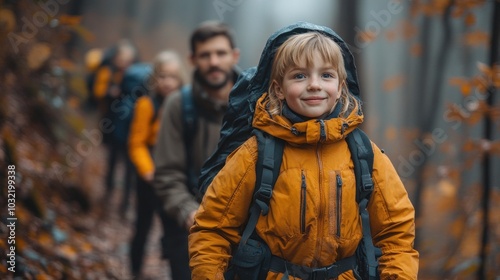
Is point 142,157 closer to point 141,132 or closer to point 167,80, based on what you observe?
point 141,132

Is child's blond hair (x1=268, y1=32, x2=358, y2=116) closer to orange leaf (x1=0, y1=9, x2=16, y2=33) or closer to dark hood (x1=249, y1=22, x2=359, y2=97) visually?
dark hood (x1=249, y1=22, x2=359, y2=97)

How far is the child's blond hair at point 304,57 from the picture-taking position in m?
3.04

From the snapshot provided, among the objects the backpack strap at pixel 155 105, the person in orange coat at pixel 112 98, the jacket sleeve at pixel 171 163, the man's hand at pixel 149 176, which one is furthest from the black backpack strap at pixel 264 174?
the person in orange coat at pixel 112 98

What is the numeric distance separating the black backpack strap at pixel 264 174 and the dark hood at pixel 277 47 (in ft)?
1.11

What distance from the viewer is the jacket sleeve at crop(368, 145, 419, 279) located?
3.01 meters

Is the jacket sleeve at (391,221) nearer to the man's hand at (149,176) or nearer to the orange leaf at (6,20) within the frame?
the man's hand at (149,176)

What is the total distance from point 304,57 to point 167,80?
204 inches

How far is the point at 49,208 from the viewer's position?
27.1ft

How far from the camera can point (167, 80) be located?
8.05 metres

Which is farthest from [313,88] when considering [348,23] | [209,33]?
[348,23]

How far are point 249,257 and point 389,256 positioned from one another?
0.60m

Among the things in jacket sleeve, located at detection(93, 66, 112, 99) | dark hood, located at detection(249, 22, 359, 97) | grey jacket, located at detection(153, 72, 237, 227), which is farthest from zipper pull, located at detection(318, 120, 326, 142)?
jacket sleeve, located at detection(93, 66, 112, 99)

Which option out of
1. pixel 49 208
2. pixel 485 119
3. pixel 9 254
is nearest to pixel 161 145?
pixel 9 254

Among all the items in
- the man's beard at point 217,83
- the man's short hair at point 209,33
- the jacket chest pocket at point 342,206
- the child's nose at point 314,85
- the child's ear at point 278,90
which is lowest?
the jacket chest pocket at point 342,206
